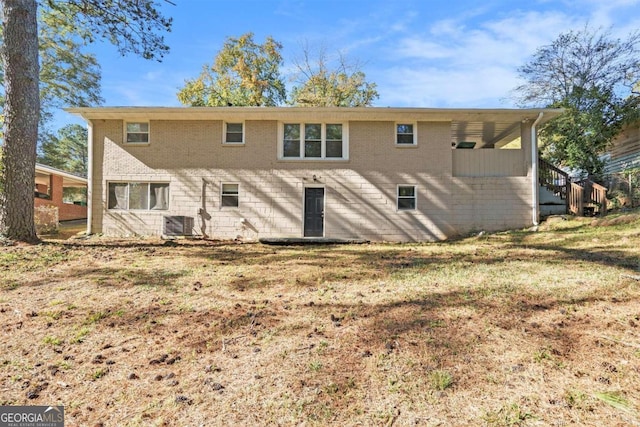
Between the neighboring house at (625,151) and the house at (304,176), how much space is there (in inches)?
272

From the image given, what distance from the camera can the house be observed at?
12.3 metres

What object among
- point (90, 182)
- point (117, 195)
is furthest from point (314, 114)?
point (90, 182)

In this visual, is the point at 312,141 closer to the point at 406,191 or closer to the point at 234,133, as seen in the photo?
the point at 234,133

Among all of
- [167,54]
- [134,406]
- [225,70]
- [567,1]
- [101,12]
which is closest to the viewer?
[134,406]

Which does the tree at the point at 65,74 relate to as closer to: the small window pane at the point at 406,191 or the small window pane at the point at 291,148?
the small window pane at the point at 291,148

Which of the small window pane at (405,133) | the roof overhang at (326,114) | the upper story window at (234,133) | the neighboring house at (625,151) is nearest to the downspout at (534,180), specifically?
the roof overhang at (326,114)

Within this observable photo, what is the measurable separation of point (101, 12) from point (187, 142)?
14.4 ft

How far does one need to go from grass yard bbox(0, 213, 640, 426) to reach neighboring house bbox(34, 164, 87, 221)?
15.9 m

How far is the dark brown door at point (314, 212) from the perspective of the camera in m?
12.5

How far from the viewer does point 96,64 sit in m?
27.4

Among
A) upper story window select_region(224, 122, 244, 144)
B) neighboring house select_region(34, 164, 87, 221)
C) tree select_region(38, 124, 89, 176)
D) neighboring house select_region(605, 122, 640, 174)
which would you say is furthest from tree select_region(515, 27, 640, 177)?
tree select_region(38, 124, 89, 176)

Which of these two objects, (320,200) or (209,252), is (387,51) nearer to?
(320,200)

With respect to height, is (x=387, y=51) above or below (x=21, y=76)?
above

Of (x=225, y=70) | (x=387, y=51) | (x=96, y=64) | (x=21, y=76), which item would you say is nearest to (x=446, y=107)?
(x=387, y=51)
